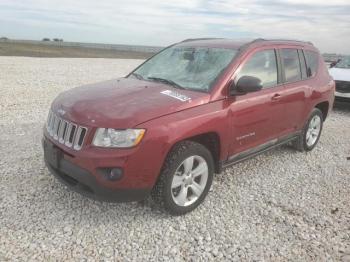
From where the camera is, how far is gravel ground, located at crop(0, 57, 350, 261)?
3377mm

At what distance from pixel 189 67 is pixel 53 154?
1923 millimetres

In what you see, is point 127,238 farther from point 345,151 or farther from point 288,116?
point 345,151

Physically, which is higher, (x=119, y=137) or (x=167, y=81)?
(x=167, y=81)

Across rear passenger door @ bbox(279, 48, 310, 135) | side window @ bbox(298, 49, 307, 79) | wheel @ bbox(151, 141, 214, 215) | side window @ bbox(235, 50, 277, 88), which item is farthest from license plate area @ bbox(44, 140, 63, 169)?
side window @ bbox(298, 49, 307, 79)

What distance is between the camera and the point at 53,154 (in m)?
3.79

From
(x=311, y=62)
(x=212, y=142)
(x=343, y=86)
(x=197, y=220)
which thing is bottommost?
(x=197, y=220)

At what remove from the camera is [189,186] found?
402 cm

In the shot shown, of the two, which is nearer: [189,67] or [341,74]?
[189,67]

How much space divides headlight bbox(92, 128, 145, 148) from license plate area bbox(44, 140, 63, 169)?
1.84 ft

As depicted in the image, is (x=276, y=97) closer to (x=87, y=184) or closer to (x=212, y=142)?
(x=212, y=142)

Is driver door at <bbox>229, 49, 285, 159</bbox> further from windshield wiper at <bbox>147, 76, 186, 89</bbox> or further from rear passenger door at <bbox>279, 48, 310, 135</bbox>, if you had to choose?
windshield wiper at <bbox>147, 76, 186, 89</bbox>

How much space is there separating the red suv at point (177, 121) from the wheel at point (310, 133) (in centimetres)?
57

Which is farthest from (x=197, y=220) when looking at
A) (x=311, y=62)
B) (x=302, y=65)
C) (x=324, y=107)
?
(x=324, y=107)

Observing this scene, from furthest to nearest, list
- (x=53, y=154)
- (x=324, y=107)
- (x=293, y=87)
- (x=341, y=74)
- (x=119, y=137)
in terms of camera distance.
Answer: (x=341, y=74) < (x=324, y=107) < (x=293, y=87) < (x=53, y=154) < (x=119, y=137)
